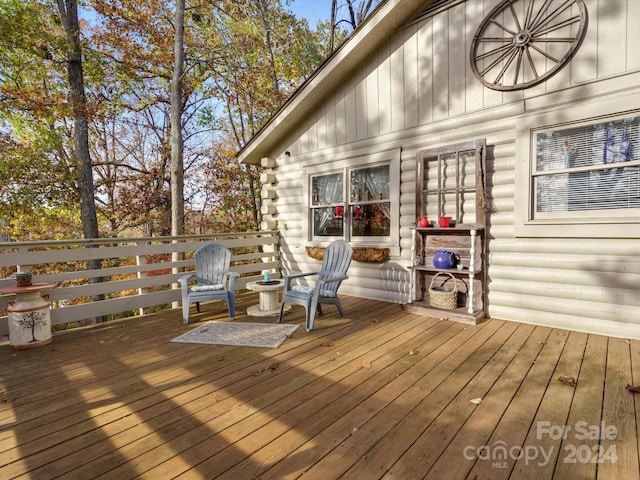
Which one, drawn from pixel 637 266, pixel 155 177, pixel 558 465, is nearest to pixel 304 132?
pixel 637 266

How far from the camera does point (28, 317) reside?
308cm

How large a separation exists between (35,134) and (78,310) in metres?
6.06

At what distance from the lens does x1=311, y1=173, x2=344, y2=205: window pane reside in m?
5.20

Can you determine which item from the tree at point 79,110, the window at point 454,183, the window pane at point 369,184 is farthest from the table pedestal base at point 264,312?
the tree at point 79,110

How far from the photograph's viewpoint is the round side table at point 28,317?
119 inches

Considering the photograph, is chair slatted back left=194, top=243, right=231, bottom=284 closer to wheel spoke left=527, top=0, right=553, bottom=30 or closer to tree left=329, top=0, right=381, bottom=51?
wheel spoke left=527, top=0, right=553, bottom=30

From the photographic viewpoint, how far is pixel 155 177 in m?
10.6

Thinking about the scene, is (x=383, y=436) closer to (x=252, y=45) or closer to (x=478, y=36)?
(x=478, y=36)

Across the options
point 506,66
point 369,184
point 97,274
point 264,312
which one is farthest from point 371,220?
point 97,274

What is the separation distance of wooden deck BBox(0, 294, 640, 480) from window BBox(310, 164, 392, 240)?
200 cm

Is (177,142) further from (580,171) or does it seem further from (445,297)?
(580,171)

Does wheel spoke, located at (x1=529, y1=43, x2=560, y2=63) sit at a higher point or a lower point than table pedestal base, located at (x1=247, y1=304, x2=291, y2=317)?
higher

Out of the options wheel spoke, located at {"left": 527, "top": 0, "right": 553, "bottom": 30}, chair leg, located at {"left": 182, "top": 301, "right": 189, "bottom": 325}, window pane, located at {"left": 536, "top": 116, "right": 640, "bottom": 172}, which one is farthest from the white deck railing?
wheel spoke, located at {"left": 527, "top": 0, "right": 553, "bottom": 30}

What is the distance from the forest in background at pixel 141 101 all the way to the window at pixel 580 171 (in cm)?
632
